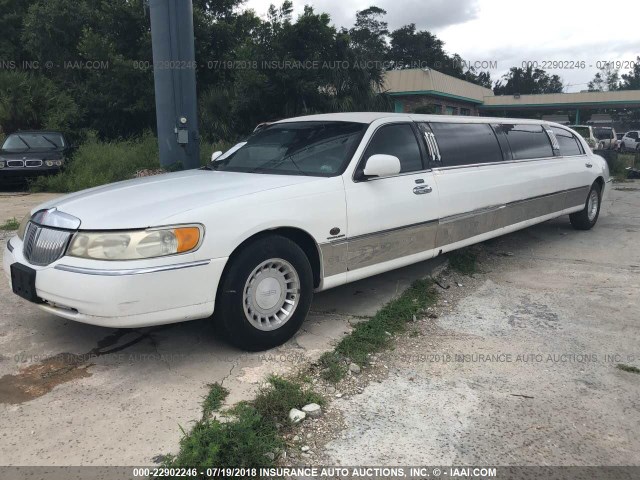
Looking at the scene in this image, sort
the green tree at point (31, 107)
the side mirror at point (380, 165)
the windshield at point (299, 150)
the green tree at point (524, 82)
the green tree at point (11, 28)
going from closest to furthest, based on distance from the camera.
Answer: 1. the side mirror at point (380, 165)
2. the windshield at point (299, 150)
3. the green tree at point (31, 107)
4. the green tree at point (11, 28)
5. the green tree at point (524, 82)

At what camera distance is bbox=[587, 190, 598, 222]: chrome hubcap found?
784 centimetres

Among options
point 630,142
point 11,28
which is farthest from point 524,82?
point 11,28

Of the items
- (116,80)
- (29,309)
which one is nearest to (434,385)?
(29,309)

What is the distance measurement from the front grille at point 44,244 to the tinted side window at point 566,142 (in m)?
6.16

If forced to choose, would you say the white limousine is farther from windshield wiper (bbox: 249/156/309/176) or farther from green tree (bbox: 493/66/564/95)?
green tree (bbox: 493/66/564/95)

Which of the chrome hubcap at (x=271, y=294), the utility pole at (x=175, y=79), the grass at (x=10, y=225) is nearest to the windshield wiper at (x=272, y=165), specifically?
the chrome hubcap at (x=271, y=294)

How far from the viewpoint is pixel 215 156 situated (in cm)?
540

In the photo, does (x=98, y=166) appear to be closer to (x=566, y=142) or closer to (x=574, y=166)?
(x=566, y=142)

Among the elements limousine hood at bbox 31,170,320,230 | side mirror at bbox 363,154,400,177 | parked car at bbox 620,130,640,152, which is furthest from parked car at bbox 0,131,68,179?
parked car at bbox 620,130,640,152

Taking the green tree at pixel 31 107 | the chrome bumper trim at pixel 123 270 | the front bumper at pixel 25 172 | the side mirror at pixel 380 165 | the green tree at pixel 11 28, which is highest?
the green tree at pixel 11 28

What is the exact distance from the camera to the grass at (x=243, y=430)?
247 centimetres

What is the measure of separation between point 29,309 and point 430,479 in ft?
11.5

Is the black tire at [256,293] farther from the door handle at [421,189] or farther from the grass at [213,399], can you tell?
the door handle at [421,189]

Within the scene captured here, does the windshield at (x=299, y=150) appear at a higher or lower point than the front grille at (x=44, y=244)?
higher
